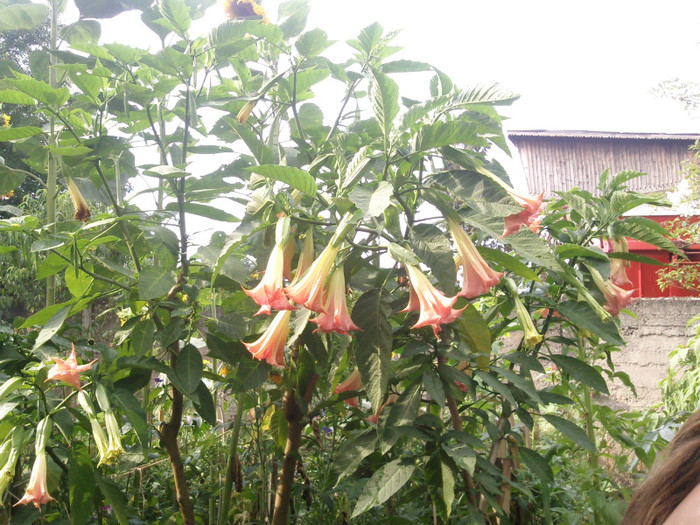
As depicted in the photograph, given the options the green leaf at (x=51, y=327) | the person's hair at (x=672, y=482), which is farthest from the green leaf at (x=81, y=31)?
the person's hair at (x=672, y=482)

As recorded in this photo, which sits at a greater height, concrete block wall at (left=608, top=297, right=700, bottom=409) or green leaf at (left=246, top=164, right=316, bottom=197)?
green leaf at (left=246, top=164, right=316, bottom=197)

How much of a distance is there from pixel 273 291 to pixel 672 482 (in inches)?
20.0

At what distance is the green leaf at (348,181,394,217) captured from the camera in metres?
0.74

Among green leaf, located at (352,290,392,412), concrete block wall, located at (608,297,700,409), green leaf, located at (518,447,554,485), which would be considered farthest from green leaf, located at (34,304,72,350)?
concrete block wall, located at (608,297,700,409)

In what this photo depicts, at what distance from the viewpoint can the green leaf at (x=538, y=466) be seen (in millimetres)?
1116

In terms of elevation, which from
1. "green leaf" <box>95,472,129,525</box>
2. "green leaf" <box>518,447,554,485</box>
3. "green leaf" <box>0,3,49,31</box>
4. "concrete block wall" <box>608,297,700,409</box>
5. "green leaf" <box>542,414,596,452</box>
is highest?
"green leaf" <box>0,3,49,31</box>

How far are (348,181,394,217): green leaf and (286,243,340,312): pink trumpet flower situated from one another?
80 mm

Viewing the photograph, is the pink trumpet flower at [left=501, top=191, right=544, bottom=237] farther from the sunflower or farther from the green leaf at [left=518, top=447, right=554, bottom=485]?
the sunflower

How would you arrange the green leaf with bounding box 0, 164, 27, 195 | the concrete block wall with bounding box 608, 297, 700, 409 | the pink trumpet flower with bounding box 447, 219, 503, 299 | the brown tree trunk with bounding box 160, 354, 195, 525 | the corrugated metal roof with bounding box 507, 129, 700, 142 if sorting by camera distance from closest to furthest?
the pink trumpet flower with bounding box 447, 219, 503, 299, the brown tree trunk with bounding box 160, 354, 195, 525, the green leaf with bounding box 0, 164, 27, 195, the concrete block wall with bounding box 608, 297, 700, 409, the corrugated metal roof with bounding box 507, 129, 700, 142

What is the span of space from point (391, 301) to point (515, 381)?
0.24 m

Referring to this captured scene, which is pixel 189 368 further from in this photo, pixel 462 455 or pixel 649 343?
pixel 649 343

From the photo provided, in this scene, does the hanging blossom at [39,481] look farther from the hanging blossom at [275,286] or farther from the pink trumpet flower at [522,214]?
the pink trumpet flower at [522,214]

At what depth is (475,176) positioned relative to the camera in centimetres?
90

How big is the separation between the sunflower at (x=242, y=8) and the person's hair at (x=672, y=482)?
1257 millimetres
